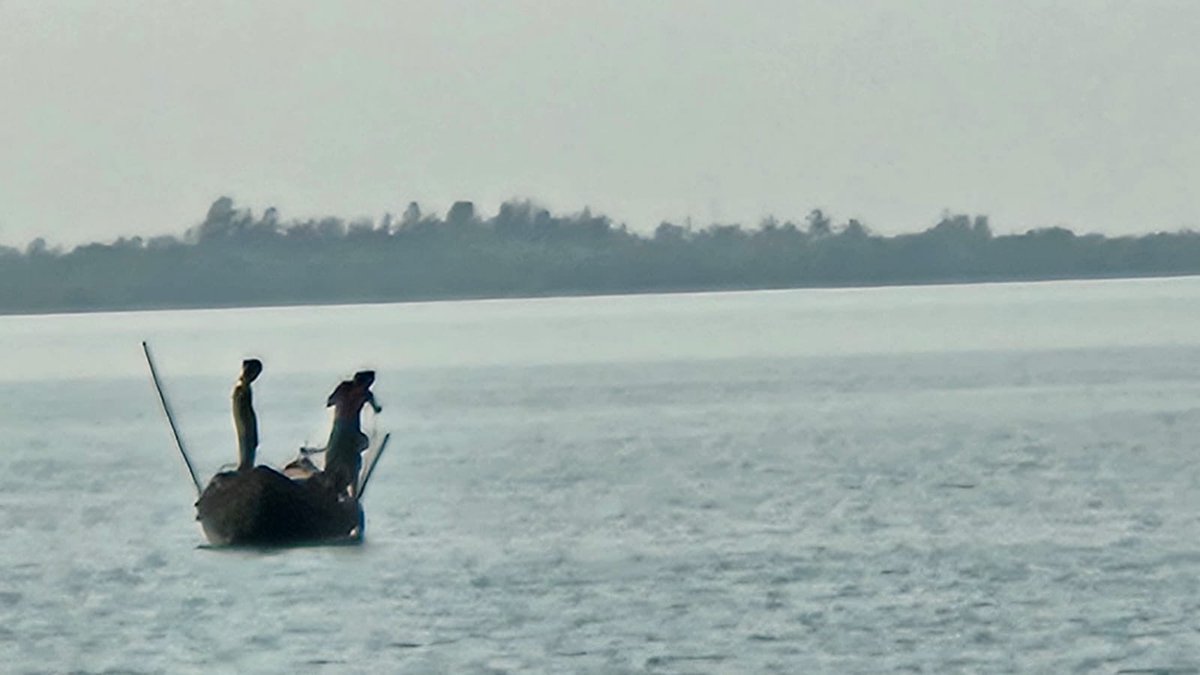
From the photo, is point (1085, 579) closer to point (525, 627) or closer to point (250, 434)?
point (525, 627)

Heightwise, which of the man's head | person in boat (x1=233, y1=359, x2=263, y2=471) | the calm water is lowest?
the calm water

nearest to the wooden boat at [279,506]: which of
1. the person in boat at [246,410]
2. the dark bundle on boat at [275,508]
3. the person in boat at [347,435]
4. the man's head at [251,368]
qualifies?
the dark bundle on boat at [275,508]

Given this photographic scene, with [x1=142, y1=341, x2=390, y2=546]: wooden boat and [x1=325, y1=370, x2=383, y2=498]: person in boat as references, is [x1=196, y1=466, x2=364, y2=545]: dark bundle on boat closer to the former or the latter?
[x1=142, y1=341, x2=390, y2=546]: wooden boat

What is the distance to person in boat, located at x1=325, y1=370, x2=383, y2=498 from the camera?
36438 mm

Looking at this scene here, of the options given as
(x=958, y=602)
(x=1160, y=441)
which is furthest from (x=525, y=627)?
(x=1160, y=441)

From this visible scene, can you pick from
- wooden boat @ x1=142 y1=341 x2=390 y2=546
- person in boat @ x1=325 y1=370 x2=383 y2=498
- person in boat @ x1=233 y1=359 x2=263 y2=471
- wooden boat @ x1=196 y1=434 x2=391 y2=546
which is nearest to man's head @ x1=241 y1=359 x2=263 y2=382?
person in boat @ x1=233 y1=359 x2=263 y2=471

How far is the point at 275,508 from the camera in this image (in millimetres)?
38406

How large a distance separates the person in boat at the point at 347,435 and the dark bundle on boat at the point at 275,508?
11.8 inches

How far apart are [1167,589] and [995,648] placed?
565 centimetres

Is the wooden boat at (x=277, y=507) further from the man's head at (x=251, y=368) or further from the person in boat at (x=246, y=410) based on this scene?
the man's head at (x=251, y=368)

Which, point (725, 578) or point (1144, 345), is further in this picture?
point (1144, 345)

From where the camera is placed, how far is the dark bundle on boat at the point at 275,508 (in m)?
38.4

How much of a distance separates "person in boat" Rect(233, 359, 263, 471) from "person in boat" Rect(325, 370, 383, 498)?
98 centimetres

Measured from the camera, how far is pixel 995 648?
30.1 meters
